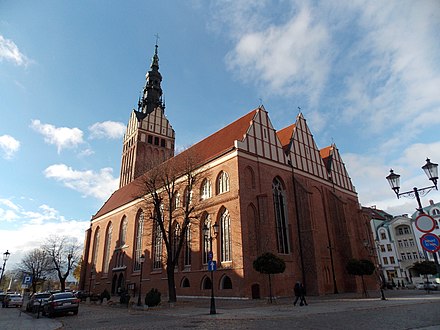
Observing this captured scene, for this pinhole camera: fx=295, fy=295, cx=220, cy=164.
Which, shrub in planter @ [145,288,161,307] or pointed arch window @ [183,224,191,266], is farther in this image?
pointed arch window @ [183,224,191,266]

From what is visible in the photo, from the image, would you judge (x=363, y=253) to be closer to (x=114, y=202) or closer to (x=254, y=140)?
(x=254, y=140)

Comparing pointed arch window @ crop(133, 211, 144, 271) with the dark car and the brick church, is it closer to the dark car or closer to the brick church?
the brick church

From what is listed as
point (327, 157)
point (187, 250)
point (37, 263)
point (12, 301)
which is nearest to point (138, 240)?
point (187, 250)

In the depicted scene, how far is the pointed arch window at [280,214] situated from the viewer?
2503 centimetres

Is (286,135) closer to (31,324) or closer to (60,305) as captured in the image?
(60,305)

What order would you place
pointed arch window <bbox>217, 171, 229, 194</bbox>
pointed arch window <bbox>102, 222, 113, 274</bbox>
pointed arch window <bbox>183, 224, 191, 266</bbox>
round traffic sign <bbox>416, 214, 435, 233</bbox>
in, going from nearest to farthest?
1. round traffic sign <bbox>416, 214, 435, 233</bbox>
2. pointed arch window <bbox>217, 171, 229, 194</bbox>
3. pointed arch window <bbox>183, 224, 191, 266</bbox>
4. pointed arch window <bbox>102, 222, 113, 274</bbox>

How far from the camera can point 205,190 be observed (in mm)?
27000

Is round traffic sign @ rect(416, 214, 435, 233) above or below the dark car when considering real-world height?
above

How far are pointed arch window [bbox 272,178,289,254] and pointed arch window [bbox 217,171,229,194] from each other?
15.2ft

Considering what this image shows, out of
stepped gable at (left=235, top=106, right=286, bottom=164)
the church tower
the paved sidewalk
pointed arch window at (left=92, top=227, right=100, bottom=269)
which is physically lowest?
the paved sidewalk

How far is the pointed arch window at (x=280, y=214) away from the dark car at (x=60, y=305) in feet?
50.4

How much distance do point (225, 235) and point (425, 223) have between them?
56.7 ft

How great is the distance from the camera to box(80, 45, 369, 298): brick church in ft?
73.3

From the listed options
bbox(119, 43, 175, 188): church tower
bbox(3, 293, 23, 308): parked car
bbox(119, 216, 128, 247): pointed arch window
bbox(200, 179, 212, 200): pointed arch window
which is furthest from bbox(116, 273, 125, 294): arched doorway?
bbox(200, 179, 212, 200): pointed arch window
